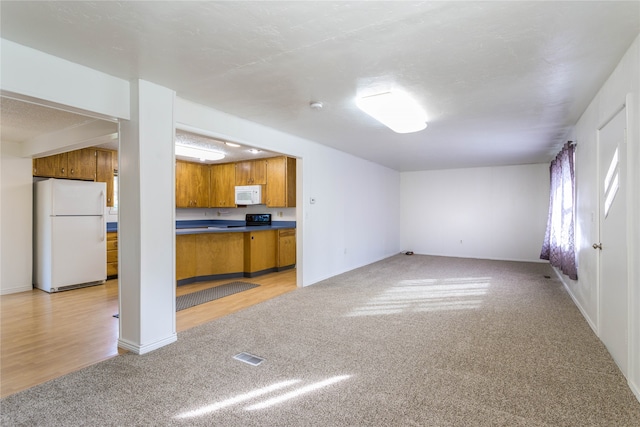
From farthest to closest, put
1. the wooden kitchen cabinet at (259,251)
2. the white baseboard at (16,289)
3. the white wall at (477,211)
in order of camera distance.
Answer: the white wall at (477,211) → the wooden kitchen cabinet at (259,251) → the white baseboard at (16,289)

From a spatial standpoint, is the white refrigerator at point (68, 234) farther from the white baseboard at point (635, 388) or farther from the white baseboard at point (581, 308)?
the white baseboard at point (581, 308)

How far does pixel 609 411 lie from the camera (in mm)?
1913

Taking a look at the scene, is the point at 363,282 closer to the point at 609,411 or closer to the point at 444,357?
the point at 444,357

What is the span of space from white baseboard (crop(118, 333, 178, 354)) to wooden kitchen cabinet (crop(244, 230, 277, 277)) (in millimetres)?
2882

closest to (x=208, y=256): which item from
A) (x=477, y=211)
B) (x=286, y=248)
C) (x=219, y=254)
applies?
(x=219, y=254)

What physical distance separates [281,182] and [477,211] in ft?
16.4

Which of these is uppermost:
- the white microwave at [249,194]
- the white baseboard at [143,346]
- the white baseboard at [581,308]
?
the white microwave at [249,194]

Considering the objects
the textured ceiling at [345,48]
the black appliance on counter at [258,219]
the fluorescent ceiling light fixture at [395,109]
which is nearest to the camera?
the textured ceiling at [345,48]

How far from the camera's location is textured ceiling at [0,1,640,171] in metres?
1.77

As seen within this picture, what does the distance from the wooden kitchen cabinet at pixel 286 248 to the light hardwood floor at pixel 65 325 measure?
3.78 ft

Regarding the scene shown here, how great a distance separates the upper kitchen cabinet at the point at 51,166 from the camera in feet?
16.8

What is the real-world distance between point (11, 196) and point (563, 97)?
727 cm

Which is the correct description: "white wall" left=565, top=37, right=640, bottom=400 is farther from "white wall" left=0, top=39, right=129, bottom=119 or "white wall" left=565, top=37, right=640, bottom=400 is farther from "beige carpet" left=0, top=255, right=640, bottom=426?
"white wall" left=0, top=39, right=129, bottom=119

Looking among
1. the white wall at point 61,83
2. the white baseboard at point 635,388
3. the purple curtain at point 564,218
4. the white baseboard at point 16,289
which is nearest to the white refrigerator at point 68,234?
the white baseboard at point 16,289
